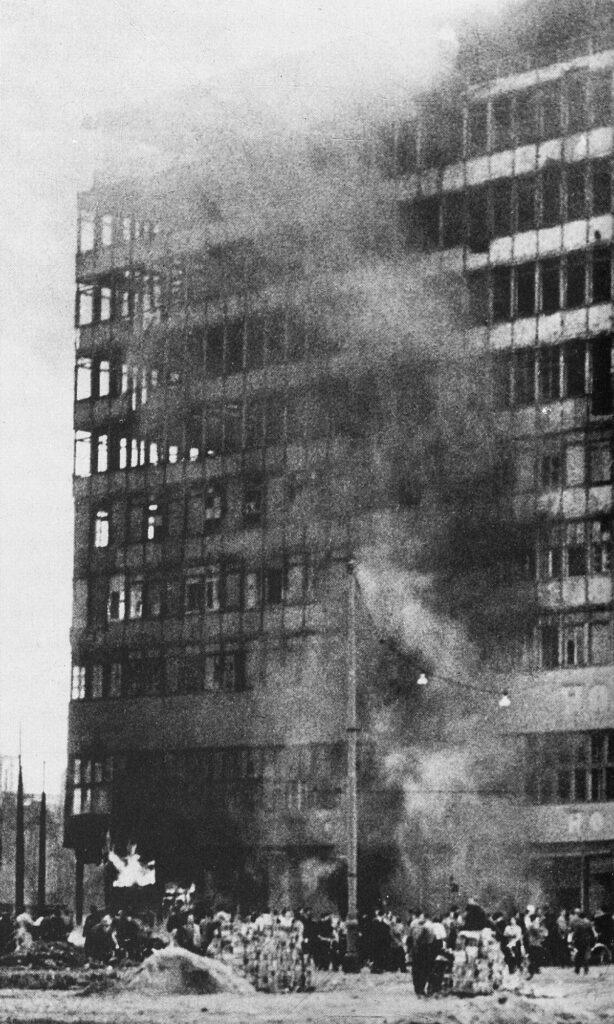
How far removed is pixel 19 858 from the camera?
53375mm

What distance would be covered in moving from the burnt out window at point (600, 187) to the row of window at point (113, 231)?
1040 centimetres

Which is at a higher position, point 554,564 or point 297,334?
point 297,334

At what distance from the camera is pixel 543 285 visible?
142 feet

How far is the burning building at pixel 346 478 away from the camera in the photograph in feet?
141

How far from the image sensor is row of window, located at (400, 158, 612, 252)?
4194 centimetres

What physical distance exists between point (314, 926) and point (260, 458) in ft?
40.8

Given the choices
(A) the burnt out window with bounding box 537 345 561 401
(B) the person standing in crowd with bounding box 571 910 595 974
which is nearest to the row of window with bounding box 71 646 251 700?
(A) the burnt out window with bounding box 537 345 561 401

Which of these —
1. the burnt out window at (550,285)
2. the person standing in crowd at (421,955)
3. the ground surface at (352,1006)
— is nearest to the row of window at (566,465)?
the burnt out window at (550,285)

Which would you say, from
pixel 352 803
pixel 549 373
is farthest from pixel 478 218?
pixel 352 803

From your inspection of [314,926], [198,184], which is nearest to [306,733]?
[314,926]

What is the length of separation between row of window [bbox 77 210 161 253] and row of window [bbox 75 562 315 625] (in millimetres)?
7509

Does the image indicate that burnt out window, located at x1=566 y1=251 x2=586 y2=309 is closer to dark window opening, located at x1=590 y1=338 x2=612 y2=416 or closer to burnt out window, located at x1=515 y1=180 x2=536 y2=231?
dark window opening, located at x1=590 y1=338 x2=612 y2=416

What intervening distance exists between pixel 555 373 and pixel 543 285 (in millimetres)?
1836

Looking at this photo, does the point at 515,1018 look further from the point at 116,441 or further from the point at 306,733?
the point at 116,441
